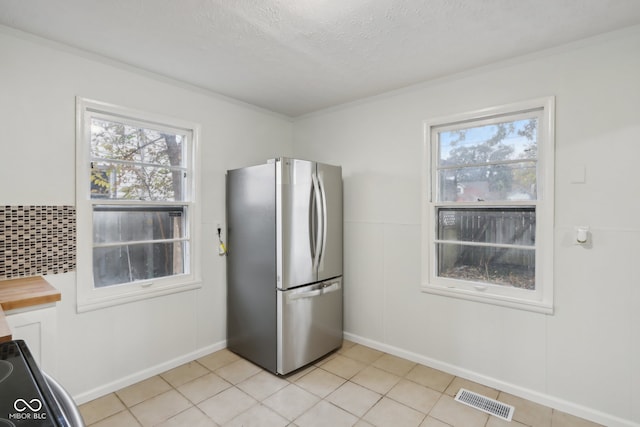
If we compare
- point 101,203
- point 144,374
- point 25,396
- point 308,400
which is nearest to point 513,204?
point 308,400

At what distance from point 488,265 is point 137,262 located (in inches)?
108

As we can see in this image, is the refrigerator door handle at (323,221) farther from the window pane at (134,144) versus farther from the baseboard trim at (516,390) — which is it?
the window pane at (134,144)

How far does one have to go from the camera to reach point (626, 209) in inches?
76.0

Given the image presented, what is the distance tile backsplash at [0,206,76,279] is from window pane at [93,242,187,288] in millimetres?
203

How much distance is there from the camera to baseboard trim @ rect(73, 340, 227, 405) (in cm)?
221

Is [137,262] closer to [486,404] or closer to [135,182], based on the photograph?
[135,182]

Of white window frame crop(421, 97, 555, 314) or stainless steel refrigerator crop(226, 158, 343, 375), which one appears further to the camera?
stainless steel refrigerator crop(226, 158, 343, 375)

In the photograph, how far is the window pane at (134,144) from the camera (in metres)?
2.34

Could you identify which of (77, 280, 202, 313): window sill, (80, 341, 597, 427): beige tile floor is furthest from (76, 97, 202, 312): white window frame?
(80, 341, 597, 427): beige tile floor

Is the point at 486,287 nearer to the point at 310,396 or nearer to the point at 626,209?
the point at 626,209

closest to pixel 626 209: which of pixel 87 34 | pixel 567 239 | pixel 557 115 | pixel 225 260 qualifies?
pixel 567 239

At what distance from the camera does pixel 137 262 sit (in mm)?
2533

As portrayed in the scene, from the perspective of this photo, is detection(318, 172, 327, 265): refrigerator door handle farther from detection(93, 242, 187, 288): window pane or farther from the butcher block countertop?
the butcher block countertop

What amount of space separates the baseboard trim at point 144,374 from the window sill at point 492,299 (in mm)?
1995
